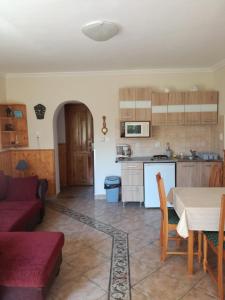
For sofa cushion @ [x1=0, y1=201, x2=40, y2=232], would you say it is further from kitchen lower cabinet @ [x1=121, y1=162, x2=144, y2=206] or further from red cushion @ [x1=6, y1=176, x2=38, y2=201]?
kitchen lower cabinet @ [x1=121, y1=162, x2=144, y2=206]

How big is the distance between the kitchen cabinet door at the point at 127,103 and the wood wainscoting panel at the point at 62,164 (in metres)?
2.34

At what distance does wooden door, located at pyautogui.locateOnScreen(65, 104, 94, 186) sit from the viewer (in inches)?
255

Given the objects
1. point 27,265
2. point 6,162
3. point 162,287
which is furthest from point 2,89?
point 162,287

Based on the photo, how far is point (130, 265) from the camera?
2.78 metres

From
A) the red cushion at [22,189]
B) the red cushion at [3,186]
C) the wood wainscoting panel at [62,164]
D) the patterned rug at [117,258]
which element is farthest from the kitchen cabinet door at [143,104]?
the red cushion at [3,186]

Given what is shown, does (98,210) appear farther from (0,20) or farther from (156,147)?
(0,20)

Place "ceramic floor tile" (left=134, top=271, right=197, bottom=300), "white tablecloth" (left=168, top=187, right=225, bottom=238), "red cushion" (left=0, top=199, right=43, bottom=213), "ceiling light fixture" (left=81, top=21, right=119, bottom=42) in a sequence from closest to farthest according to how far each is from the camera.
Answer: "ceramic floor tile" (left=134, top=271, right=197, bottom=300)
"white tablecloth" (left=168, top=187, right=225, bottom=238)
"ceiling light fixture" (left=81, top=21, right=119, bottom=42)
"red cushion" (left=0, top=199, right=43, bottom=213)

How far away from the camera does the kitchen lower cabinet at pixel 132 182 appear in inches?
184

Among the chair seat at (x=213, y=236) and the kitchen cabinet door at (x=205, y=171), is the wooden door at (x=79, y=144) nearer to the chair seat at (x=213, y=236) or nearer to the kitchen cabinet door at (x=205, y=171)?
the kitchen cabinet door at (x=205, y=171)

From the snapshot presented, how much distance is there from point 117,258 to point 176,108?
3056mm

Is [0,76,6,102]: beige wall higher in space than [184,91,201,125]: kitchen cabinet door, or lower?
higher

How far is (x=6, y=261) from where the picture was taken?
2141 millimetres

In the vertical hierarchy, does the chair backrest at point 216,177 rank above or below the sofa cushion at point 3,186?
above

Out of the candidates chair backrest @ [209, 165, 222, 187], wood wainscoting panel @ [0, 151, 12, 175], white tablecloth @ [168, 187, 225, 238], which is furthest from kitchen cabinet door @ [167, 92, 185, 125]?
wood wainscoting panel @ [0, 151, 12, 175]
